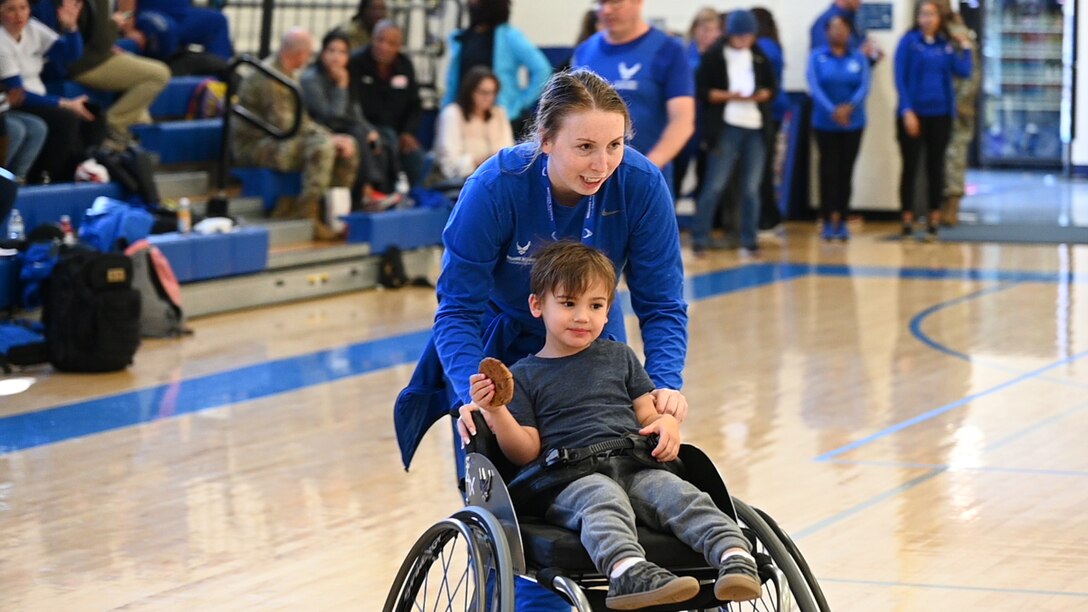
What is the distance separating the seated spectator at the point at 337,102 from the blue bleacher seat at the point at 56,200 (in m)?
1.79

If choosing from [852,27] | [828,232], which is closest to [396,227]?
[828,232]

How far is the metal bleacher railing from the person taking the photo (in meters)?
12.3

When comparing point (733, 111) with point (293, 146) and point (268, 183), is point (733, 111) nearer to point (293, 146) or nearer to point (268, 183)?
point (293, 146)

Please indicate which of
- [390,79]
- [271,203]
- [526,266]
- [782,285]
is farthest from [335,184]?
[526,266]

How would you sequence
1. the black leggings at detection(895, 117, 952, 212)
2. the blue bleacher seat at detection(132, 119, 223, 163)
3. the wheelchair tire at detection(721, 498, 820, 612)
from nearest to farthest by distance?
the wheelchair tire at detection(721, 498, 820, 612) → the blue bleacher seat at detection(132, 119, 223, 163) → the black leggings at detection(895, 117, 952, 212)

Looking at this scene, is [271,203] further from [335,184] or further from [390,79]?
[390,79]

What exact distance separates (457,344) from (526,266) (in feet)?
0.68

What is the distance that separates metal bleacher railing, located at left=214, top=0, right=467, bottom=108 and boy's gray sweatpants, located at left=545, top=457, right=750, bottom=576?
380 inches

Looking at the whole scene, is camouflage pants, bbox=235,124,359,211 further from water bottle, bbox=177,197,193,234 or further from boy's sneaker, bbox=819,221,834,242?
boy's sneaker, bbox=819,221,834,242

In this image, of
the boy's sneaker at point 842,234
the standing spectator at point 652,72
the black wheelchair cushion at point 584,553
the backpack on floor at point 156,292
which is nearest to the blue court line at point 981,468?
the standing spectator at point 652,72

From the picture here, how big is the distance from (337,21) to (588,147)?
10311 millimetres

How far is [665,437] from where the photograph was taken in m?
2.86

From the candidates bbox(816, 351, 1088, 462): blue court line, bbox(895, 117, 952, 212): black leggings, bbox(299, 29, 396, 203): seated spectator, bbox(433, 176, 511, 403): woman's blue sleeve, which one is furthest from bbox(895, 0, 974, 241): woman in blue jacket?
bbox(433, 176, 511, 403): woman's blue sleeve

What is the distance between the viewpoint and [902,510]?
479 cm
